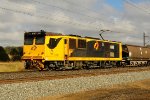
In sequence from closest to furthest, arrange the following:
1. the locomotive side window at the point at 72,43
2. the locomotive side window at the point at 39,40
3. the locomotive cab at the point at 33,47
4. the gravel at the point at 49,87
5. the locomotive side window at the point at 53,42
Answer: the gravel at the point at 49,87 < the locomotive cab at the point at 33,47 < the locomotive side window at the point at 39,40 < the locomotive side window at the point at 53,42 < the locomotive side window at the point at 72,43

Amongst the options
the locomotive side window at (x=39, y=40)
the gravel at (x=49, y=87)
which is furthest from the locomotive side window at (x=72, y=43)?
the gravel at (x=49, y=87)

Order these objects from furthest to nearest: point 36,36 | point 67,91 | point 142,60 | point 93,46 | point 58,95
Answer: point 142,60, point 93,46, point 36,36, point 67,91, point 58,95

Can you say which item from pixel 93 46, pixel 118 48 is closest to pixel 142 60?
pixel 118 48

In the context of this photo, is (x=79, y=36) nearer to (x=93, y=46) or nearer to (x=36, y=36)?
(x=93, y=46)

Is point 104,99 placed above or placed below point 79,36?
below

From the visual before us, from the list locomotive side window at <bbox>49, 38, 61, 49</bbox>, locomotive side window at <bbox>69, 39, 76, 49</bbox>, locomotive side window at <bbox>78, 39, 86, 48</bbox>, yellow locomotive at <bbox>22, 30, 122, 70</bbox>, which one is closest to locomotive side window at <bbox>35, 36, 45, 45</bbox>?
yellow locomotive at <bbox>22, 30, 122, 70</bbox>

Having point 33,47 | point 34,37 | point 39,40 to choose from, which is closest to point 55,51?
point 39,40

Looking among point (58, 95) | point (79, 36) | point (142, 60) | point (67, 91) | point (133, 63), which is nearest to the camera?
point (58, 95)

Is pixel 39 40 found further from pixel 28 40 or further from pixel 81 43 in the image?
pixel 81 43

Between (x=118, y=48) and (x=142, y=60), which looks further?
(x=142, y=60)

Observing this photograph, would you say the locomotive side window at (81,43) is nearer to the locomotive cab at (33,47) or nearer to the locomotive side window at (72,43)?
the locomotive side window at (72,43)

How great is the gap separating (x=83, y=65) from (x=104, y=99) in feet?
58.7

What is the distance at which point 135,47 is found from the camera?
149ft

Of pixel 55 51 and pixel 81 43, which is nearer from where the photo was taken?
pixel 55 51
